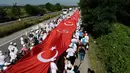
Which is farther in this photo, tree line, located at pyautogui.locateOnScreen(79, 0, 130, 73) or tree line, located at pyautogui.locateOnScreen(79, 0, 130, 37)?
tree line, located at pyautogui.locateOnScreen(79, 0, 130, 37)

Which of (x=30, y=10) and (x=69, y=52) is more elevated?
(x=69, y=52)

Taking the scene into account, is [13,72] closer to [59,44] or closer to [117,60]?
[59,44]

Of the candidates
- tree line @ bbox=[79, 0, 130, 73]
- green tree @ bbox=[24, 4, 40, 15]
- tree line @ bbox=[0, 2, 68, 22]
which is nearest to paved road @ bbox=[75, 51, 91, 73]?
tree line @ bbox=[79, 0, 130, 73]

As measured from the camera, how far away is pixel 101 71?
66.7ft

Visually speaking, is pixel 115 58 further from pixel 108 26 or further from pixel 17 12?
pixel 17 12

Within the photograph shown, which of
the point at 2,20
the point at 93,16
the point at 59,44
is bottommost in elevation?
the point at 2,20

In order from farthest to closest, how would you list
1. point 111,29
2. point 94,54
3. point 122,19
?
point 122,19 < point 111,29 < point 94,54

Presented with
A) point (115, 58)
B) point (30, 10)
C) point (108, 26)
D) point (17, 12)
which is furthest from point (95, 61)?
point (30, 10)

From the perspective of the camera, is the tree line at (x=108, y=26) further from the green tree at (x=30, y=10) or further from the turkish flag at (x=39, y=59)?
the green tree at (x=30, y=10)

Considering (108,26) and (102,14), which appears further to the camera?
(102,14)

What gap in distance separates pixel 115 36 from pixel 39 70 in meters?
18.5

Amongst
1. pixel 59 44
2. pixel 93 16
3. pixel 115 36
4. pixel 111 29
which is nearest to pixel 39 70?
pixel 59 44

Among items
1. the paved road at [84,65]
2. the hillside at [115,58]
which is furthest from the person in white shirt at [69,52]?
the hillside at [115,58]

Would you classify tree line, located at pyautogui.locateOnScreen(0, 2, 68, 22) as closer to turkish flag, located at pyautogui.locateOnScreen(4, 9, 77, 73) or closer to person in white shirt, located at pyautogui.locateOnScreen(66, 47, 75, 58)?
person in white shirt, located at pyautogui.locateOnScreen(66, 47, 75, 58)
